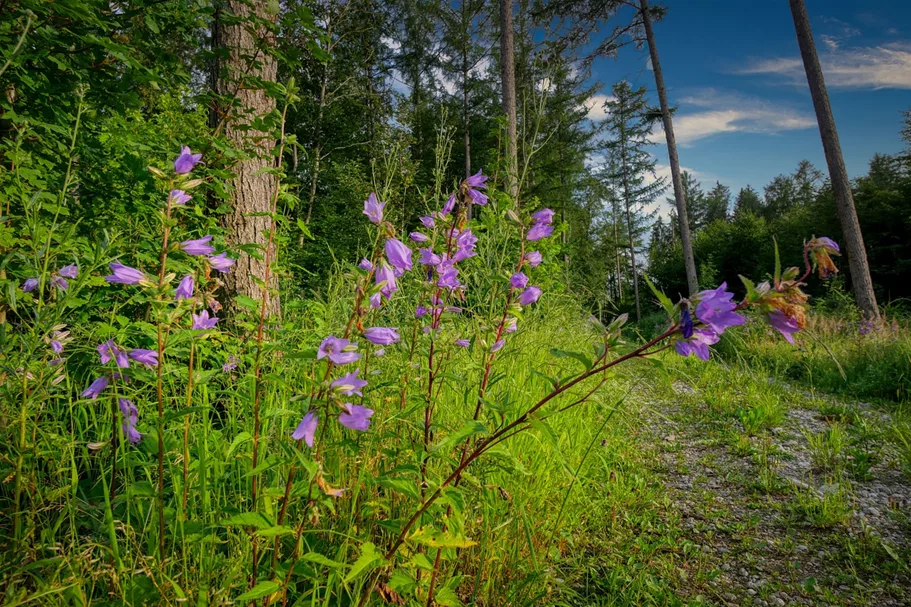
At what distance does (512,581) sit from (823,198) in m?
21.0

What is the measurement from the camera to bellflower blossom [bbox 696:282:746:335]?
743 millimetres

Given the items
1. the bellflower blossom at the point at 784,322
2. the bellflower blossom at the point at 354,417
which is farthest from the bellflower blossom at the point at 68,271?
the bellflower blossom at the point at 784,322

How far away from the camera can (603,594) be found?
5.45 feet

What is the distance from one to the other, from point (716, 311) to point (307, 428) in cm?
82

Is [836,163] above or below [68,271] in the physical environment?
above

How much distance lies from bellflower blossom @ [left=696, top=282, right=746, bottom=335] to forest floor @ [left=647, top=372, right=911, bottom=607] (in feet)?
5.00

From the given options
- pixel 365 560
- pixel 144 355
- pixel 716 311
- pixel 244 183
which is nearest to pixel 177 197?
pixel 144 355

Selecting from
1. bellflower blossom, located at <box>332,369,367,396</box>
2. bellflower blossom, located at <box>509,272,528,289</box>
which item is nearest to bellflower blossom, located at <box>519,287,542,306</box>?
bellflower blossom, located at <box>509,272,528,289</box>

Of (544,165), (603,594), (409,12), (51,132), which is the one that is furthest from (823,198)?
(51,132)

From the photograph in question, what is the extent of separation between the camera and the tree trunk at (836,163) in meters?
7.11

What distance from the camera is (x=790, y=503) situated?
2291mm

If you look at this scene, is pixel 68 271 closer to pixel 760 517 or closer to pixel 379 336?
pixel 379 336

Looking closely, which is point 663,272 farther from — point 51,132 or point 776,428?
point 51,132

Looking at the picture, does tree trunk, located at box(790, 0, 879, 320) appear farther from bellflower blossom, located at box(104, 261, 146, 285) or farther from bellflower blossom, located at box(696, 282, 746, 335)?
bellflower blossom, located at box(104, 261, 146, 285)
